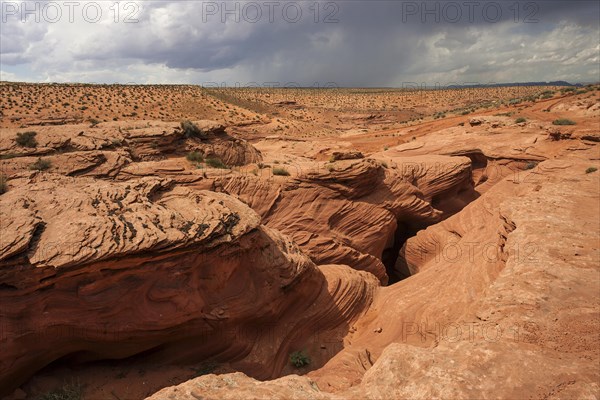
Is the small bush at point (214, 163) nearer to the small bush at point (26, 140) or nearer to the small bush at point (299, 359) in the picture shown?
the small bush at point (26, 140)

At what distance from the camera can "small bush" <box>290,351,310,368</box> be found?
31.4 ft

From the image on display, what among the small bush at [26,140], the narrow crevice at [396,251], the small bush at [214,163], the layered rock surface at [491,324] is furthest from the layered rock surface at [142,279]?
the narrow crevice at [396,251]

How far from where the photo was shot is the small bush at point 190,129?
16375 millimetres

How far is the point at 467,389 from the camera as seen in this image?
198 inches

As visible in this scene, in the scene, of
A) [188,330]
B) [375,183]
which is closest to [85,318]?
[188,330]

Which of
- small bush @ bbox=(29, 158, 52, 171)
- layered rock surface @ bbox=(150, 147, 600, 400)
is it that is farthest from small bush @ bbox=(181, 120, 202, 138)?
layered rock surface @ bbox=(150, 147, 600, 400)

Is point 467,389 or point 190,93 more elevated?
point 190,93

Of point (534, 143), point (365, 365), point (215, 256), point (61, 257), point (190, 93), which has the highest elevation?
point (190, 93)

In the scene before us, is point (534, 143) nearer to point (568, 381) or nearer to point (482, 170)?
point (482, 170)

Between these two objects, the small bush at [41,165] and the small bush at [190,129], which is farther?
the small bush at [190,129]

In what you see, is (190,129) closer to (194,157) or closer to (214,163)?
(194,157)

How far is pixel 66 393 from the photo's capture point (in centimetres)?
725

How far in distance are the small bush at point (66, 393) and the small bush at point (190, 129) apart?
1123cm

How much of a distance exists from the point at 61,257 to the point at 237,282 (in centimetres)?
404
